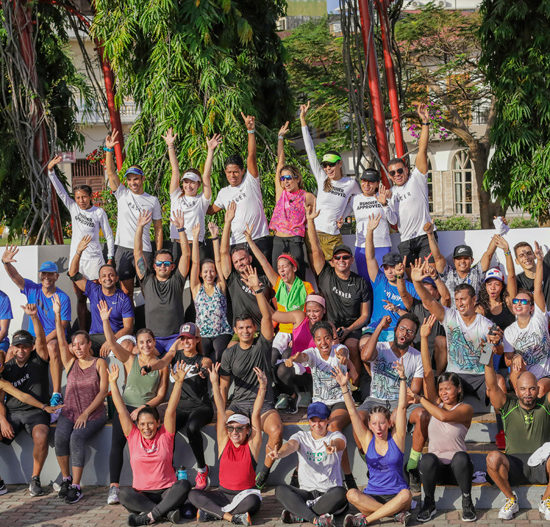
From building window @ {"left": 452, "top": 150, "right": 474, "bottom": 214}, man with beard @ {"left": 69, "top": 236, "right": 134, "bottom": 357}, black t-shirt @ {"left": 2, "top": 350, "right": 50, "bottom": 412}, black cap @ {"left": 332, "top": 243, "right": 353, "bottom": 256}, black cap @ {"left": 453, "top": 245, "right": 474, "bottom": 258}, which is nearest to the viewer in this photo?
black t-shirt @ {"left": 2, "top": 350, "right": 50, "bottom": 412}

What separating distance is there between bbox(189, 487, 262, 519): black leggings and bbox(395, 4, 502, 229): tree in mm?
18632

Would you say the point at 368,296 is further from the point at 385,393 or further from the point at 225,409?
the point at 225,409

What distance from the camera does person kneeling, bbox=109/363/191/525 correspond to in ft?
25.4

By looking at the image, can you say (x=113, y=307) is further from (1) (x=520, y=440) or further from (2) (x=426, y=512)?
(1) (x=520, y=440)

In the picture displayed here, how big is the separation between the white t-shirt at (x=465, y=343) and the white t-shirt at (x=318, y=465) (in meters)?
1.58

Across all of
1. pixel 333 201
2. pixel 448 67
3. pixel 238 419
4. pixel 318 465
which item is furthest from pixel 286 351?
A: pixel 448 67

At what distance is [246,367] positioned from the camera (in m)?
8.64

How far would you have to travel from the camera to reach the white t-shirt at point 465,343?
860 centimetres

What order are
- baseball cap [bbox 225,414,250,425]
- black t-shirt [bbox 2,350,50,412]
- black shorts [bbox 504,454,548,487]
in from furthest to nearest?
1. black t-shirt [bbox 2,350,50,412]
2. baseball cap [bbox 225,414,250,425]
3. black shorts [bbox 504,454,548,487]

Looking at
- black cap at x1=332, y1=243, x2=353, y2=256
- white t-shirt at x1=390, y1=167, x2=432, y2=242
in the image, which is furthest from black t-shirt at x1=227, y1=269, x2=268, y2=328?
white t-shirt at x1=390, y1=167, x2=432, y2=242

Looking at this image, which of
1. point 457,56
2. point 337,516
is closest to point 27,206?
point 337,516

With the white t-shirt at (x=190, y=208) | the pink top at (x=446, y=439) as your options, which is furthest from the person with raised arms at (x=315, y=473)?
the white t-shirt at (x=190, y=208)

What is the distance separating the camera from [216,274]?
32.0 ft

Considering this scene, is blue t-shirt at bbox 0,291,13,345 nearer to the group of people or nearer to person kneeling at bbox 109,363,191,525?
the group of people
